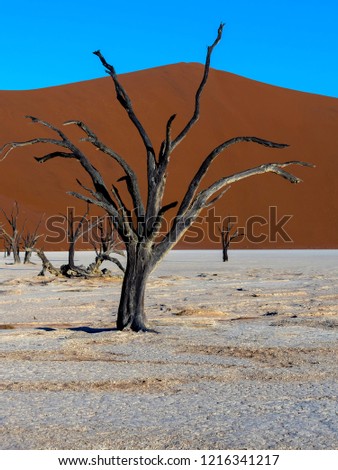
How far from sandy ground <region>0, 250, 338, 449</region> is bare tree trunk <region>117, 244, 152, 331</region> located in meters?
0.32

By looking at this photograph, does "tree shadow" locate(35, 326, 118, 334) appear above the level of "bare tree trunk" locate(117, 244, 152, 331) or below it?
below

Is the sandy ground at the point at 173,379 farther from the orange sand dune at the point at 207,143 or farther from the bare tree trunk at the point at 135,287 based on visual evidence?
the orange sand dune at the point at 207,143

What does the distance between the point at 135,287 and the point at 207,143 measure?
88.2 meters

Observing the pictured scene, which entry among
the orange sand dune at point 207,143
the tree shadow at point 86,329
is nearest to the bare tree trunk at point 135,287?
the tree shadow at point 86,329

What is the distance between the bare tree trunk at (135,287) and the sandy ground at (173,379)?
32 centimetres

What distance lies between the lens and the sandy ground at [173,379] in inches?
183

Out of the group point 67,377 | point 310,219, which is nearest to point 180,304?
point 67,377

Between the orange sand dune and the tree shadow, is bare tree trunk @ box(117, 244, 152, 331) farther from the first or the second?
the orange sand dune

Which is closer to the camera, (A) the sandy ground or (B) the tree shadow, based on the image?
(A) the sandy ground

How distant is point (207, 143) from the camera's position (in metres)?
96.8

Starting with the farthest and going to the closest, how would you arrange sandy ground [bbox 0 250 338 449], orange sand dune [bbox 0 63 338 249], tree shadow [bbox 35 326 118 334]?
orange sand dune [bbox 0 63 338 249], tree shadow [bbox 35 326 118 334], sandy ground [bbox 0 250 338 449]

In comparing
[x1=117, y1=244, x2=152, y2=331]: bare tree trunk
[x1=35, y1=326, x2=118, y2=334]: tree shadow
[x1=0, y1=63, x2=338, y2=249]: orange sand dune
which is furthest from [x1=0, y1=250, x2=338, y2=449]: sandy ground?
[x1=0, y1=63, x2=338, y2=249]: orange sand dune

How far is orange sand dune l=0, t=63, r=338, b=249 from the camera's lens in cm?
8362

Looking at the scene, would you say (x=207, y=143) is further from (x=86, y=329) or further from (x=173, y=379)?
(x=173, y=379)
